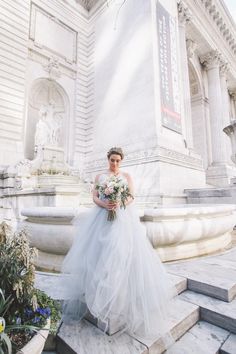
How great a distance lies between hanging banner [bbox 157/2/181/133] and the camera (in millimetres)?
9270

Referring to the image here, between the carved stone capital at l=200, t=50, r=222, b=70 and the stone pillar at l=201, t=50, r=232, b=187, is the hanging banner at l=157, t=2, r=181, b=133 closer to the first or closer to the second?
the stone pillar at l=201, t=50, r=232, b=187

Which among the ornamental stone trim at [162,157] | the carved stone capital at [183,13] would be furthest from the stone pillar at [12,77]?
the carved stone capital at [183,13]

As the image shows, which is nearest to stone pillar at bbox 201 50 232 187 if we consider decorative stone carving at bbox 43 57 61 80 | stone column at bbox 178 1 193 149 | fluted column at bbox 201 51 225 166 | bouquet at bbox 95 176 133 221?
fluted column at bbox 201 51 225 166

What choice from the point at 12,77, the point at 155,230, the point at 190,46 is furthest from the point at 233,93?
the point at 155,230

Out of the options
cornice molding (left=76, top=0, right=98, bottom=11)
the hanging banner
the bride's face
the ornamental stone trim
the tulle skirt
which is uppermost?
cornice molding (left=76, top=0, right=98, bottom=11)

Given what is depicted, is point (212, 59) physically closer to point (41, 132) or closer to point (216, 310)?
point (41, 132)

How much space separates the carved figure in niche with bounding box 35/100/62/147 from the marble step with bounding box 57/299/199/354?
10.2 metres

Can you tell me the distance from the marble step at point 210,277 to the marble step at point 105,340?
1.47 ft

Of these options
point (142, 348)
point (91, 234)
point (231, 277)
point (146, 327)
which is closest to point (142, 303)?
point (146, 327)

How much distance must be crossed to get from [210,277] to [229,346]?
80cm

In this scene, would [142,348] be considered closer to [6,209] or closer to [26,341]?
[26,341]

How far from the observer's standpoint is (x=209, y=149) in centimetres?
1521

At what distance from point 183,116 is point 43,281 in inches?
372

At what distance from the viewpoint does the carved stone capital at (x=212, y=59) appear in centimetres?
1469
